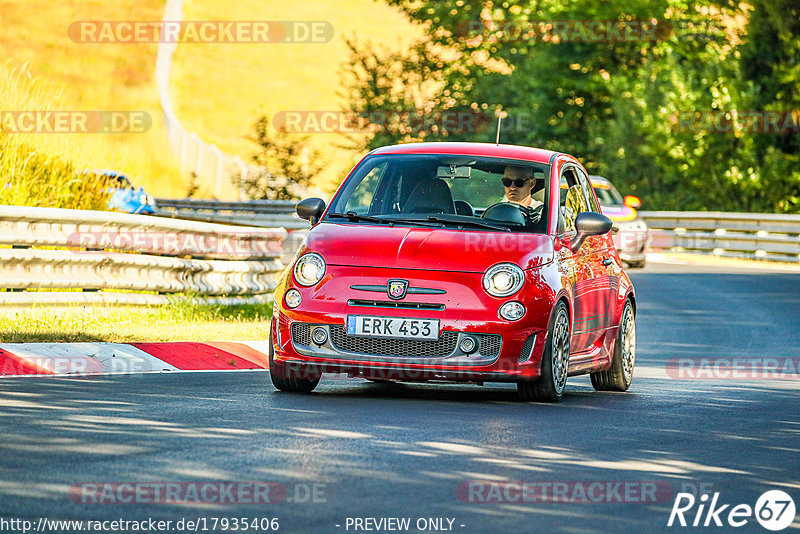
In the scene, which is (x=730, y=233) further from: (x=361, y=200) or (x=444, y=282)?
(x=444, y=282)

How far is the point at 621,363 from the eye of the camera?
39.6 feet

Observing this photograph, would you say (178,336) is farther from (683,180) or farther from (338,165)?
(338,165)

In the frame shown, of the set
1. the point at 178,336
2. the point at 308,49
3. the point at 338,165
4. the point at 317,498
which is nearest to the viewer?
the point at 317,498

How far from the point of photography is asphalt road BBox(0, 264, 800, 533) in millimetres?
6262

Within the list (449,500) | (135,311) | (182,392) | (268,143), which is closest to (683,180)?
(268,143)

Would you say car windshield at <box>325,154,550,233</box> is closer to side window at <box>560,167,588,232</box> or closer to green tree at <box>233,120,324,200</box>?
side window at <box>560,167,588,232</box>

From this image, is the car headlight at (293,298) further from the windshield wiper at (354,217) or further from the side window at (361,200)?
the side window at (361,200)

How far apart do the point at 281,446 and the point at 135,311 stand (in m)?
7.26

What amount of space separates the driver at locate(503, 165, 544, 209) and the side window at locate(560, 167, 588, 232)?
0.28m

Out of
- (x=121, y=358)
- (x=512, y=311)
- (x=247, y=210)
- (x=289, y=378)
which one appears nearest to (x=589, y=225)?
(x=512, y=311)

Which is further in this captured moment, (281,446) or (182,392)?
(182,392)

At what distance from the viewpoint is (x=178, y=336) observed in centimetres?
1346

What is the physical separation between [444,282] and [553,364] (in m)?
1.03

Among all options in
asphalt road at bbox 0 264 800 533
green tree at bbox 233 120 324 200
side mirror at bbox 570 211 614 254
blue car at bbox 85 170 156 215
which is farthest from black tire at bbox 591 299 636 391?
green tree at bbox 233 120 324 200
